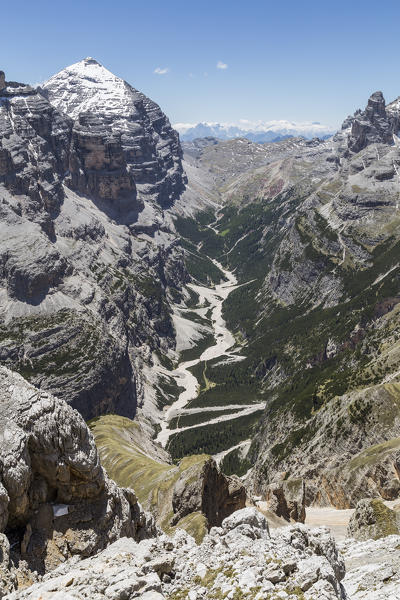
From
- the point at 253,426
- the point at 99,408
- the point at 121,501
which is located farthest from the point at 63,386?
the point at 121,501

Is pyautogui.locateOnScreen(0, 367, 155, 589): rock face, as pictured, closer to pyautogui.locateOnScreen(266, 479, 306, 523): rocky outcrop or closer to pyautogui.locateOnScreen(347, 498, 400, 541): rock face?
pyautogui.locateOnScreen(347, 498, 400, 541): rock face

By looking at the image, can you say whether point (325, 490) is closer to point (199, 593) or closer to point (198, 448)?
point (199, 593)

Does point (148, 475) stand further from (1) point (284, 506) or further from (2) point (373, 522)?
(2) point (373, 522)

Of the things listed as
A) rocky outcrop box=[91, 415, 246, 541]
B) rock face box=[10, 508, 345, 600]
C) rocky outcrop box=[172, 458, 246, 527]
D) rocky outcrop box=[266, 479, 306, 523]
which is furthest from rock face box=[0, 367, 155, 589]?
rocky outcrop box=[266, 479, 306, 523]

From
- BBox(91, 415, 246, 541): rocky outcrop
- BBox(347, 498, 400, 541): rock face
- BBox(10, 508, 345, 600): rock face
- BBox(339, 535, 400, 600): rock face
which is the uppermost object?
BBox(10, 508, 345, 600): rock face

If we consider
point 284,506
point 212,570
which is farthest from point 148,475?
point 212,570

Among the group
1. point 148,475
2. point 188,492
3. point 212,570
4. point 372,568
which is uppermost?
point 212,570

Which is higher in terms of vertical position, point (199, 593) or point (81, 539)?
point (199, 593)
